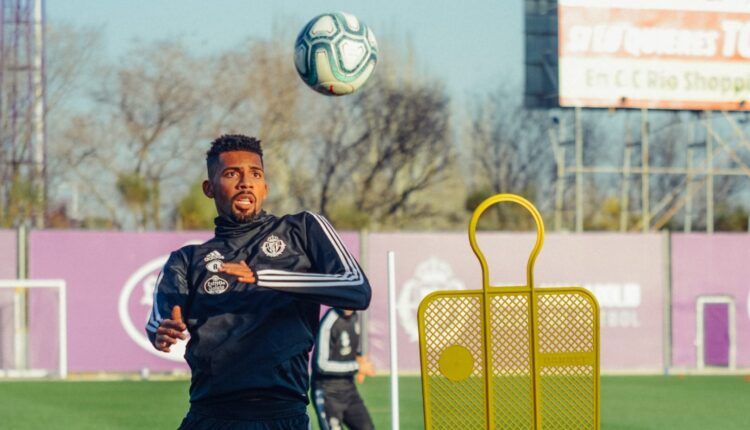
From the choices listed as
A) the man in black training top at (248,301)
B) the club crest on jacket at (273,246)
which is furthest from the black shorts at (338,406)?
the club crest on jacket at (273,246)

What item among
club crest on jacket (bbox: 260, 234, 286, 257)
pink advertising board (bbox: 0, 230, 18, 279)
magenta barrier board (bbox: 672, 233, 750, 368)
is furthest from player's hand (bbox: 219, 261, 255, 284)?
magenta barrier board (bbox: 672, 233, 750, 368)

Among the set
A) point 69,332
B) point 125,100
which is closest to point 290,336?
point 69,332

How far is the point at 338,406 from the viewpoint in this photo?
10.8m

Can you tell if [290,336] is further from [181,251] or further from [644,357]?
[644,357]

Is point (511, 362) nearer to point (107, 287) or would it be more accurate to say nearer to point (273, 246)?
point (273, 246)

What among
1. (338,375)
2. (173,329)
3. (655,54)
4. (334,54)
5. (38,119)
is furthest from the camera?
(38,119)

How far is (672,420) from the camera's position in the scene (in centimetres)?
1569

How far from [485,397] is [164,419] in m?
9.43

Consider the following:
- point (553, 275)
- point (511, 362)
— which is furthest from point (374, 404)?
point (511, 362)

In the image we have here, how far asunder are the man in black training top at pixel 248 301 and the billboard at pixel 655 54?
90.0 feet

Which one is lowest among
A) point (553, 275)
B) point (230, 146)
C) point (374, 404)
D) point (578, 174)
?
point (374, 404)

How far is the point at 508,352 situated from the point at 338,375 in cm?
464

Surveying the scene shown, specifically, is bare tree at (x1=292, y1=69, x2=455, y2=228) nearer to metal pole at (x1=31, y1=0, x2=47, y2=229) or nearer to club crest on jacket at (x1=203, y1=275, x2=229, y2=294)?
metal pole at (x1=31, y1=0, x2=47, y2=229)

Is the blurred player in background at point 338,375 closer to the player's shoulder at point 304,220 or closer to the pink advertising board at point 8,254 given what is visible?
the player's shoulder at point 304,220
